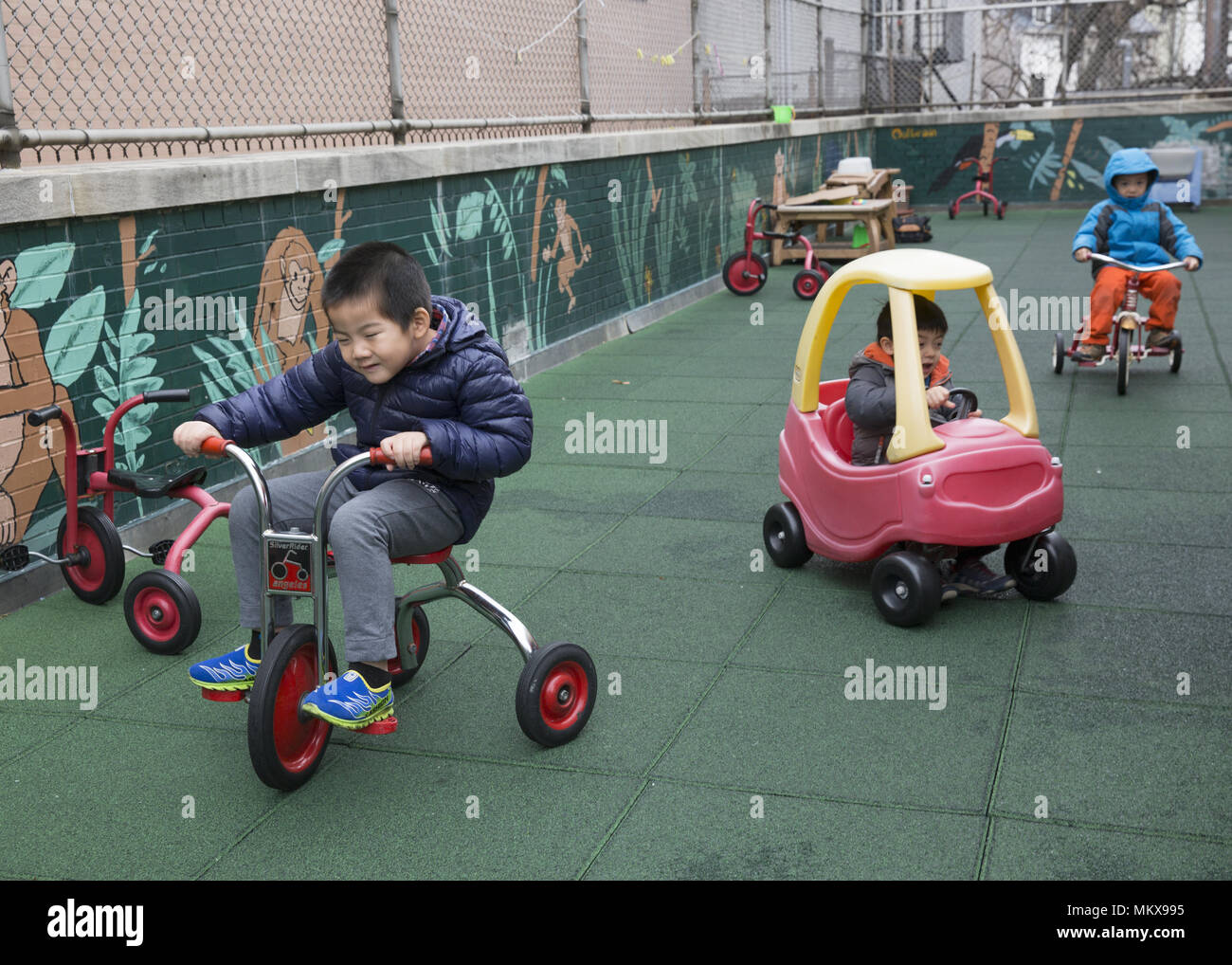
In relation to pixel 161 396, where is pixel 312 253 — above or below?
above

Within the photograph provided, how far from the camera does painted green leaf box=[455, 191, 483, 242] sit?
298 inches

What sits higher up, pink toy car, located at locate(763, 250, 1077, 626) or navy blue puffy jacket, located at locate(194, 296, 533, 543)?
navy blue puffy jacket, located at locate(194, 296, 533, 543)

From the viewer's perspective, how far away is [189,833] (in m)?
2.98

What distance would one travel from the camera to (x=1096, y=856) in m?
2.74

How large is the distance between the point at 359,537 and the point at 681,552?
7.00ft

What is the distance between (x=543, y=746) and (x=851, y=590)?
5.13 ft

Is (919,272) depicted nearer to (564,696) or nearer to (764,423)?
(564,696)

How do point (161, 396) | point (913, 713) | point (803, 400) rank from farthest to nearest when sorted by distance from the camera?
point (803, 400) → point (161, 396) → point (913, 713)

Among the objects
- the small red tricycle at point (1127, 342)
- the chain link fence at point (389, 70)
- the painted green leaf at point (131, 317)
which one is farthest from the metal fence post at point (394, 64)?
the small red tricycle at point (1127, 342)

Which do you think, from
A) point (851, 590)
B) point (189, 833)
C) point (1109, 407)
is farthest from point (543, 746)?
point (1109, 407)

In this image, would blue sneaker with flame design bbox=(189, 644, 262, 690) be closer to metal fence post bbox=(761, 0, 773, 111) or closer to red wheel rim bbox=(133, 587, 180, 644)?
Answer: red wheel rim bbox=(133, 587, 180, 644)

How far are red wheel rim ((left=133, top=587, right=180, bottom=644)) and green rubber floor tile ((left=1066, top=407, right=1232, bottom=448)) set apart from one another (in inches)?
176

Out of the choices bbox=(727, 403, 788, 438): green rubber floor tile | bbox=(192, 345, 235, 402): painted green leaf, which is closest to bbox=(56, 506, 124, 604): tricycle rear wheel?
bbox=(192, 345, 235, 402): painted green leaf

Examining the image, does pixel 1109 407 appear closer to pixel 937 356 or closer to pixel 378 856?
pixel 937 356
